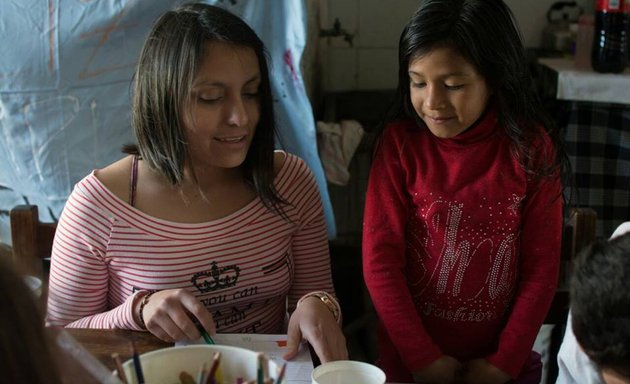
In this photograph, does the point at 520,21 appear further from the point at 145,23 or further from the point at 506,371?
the point at 506,371

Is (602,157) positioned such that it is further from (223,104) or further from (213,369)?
(213,369)

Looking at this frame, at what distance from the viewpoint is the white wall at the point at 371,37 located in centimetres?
292

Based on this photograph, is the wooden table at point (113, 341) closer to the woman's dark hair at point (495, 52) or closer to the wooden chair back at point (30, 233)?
the wooden chair back at point (30, 233)

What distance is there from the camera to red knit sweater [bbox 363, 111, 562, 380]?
132 centimetres

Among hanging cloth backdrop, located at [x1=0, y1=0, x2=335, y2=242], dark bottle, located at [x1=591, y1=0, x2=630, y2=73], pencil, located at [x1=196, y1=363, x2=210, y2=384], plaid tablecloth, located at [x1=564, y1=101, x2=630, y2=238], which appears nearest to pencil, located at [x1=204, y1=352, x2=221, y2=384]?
pencil, located at [x1=196, y1=363, x2=210, y2=384]

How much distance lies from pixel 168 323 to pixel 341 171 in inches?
50.0

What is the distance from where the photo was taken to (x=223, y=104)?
128 centimetres

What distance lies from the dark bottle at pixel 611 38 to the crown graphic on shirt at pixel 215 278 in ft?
5.54

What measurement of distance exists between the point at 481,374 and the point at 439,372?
7 cm

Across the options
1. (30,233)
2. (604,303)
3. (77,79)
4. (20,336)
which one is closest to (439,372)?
(604,303)

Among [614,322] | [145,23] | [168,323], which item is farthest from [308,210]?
[145,23]

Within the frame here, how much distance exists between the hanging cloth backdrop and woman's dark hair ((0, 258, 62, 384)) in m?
1.39

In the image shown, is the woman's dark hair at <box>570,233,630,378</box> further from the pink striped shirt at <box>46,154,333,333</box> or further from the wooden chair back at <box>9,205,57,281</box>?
the wooden chair back at <box>9,205,57,281</box>

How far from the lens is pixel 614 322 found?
2.80 feet
